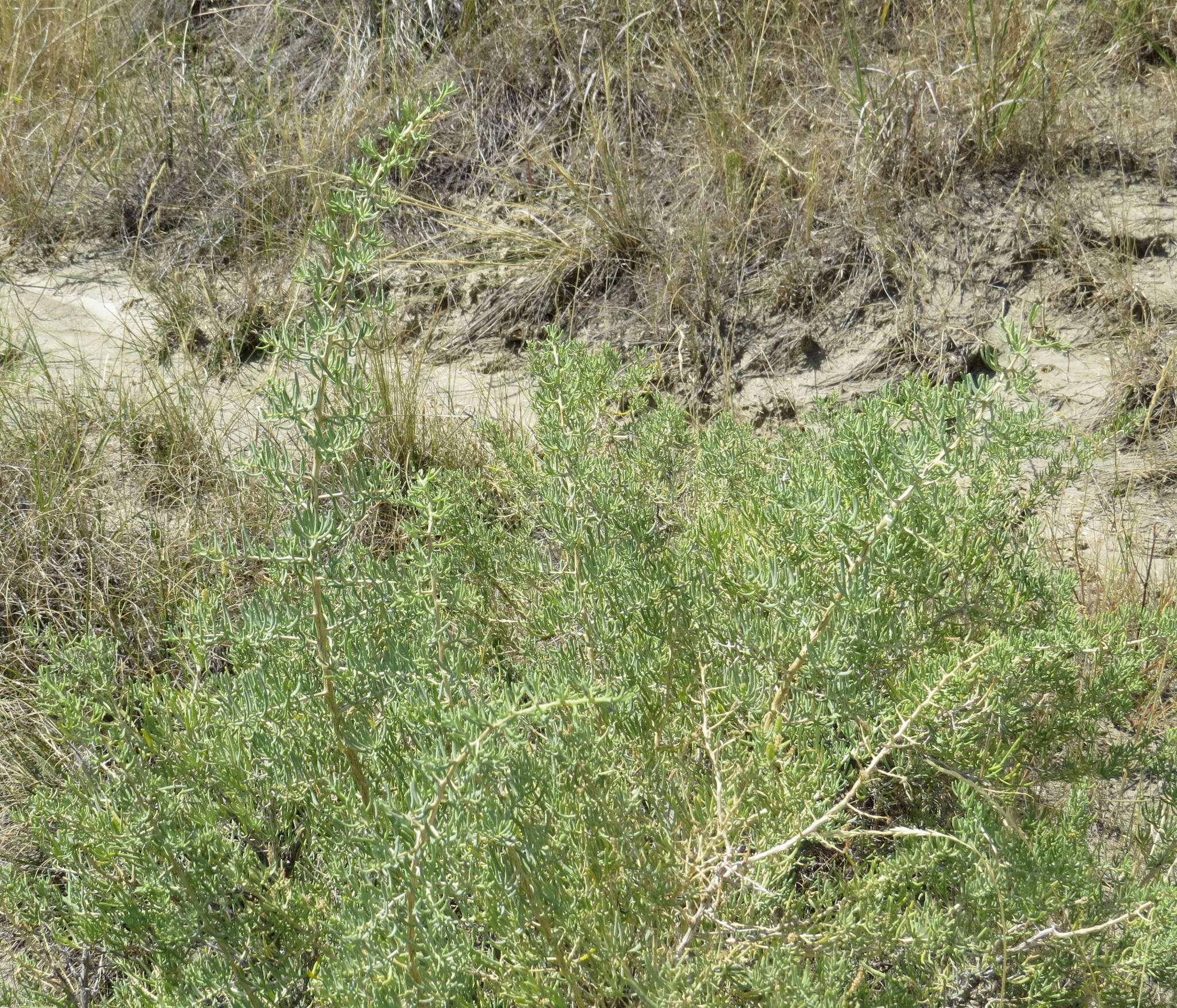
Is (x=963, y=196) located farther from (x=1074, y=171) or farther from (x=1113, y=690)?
(x=1113, y=690)

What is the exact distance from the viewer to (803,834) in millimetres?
1209

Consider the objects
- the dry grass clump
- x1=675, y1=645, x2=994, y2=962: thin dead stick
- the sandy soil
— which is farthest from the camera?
the dry grass clump

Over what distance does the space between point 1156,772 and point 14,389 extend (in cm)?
304

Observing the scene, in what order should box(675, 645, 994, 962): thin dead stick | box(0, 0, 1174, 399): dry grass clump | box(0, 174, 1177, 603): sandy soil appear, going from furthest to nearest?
box(0, 0, 1174, 399): dry grass clump, box(0, 174, 1177, 603): sandy soil, box(675, 645, 994, 962): thin dead stick

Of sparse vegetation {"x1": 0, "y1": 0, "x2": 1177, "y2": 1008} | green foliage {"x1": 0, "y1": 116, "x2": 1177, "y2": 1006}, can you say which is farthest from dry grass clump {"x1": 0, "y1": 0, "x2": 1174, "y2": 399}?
green foliage {"x1": 0, "y1": 116, "x2": 1177, "y2": 1006}

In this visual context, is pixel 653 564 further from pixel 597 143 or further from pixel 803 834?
pixel 597 143

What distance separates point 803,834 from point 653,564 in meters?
0.53

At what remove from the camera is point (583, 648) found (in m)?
1.58

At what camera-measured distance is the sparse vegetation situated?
129cm

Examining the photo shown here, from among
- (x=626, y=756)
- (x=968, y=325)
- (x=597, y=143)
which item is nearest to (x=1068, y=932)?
(x=626, y=756)

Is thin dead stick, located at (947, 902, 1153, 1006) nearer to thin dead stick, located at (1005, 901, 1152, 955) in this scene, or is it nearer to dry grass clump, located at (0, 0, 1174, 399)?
thin dead stick, located at (1005, 901, 1152, 955)

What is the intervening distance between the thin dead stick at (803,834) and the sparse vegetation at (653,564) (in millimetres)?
11

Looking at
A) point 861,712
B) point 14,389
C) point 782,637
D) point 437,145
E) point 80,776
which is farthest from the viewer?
point 437,145

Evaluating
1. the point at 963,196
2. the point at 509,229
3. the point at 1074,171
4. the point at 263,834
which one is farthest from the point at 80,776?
the point at 1074,171
